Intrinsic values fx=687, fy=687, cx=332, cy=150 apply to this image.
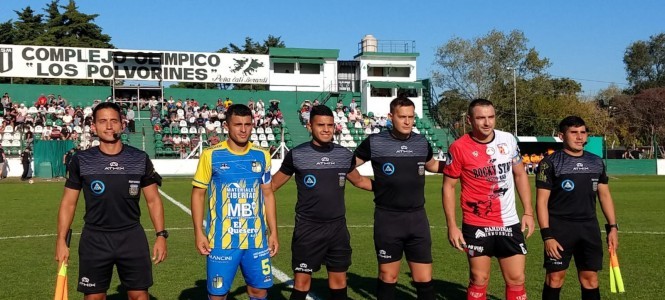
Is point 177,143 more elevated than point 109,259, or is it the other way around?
point 177,143

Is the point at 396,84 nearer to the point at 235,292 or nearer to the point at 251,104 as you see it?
the point at 251,104

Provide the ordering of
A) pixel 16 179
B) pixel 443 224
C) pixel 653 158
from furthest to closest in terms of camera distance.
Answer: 1. pixel 653 158
2. pixel 16 179
3. pixel 443 224

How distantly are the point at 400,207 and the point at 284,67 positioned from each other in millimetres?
51093

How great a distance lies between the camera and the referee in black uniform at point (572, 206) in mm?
6938

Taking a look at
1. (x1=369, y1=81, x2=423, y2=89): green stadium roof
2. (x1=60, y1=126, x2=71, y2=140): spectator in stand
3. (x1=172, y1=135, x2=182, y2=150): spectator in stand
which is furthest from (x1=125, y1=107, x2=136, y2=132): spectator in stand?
(x1=369, y1=81, x2=423, y2=89): green stadium roof

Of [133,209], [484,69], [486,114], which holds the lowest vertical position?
[133,209]

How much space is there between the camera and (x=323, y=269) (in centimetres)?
998

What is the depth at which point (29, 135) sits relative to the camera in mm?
34781

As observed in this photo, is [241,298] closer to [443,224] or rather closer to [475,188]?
[475,188]

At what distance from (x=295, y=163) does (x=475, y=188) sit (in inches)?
70.5

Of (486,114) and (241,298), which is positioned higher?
(486,114)

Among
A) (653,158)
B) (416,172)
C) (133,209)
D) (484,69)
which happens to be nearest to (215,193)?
(133,209)

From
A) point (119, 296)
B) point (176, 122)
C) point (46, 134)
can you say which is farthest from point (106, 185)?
point (176, 122)

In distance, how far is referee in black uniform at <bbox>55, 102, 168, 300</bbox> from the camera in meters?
5.84
